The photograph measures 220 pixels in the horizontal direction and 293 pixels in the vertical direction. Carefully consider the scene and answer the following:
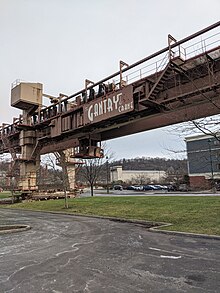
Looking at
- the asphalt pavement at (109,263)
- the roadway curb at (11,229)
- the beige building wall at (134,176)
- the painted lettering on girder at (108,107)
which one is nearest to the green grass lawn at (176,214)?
the asphalt pavement at (109,263)

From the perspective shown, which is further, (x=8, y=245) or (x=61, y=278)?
(x=8, y=245)

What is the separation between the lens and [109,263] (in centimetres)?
621

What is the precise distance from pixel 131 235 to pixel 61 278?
5113 millimetres

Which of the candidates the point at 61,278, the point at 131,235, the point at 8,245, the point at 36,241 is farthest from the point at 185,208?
the point at 61,278

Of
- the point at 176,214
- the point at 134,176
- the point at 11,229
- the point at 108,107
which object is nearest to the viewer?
the point at 11,229

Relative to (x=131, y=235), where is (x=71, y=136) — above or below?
above

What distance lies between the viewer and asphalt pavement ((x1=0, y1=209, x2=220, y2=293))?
15.7 ft

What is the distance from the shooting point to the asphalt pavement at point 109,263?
4.79 metres

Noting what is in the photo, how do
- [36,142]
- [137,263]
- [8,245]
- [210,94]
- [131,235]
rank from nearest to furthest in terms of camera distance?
[137,263]
[8,245]
[131,235]
[210,94]
[36,142]

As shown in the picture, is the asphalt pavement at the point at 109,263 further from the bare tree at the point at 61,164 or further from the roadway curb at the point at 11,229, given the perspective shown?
the bare tree at the point at 61,164

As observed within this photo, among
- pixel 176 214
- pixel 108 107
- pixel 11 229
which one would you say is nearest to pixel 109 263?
pixel 11 229

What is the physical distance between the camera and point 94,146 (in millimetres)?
20922

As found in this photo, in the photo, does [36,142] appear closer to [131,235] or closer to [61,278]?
[131,235]

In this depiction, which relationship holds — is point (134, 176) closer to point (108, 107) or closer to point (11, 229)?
point (108, 107)
